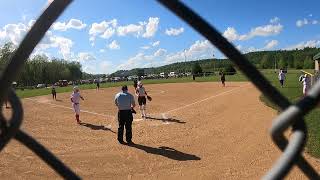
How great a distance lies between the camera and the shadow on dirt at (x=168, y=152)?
40.3 ft

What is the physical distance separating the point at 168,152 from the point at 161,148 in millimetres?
557

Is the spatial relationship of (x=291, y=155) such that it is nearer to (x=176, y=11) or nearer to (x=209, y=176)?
(x=176, y=11)

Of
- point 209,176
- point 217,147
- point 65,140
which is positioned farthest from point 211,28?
point 65,140

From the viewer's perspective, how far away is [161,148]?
1358cm

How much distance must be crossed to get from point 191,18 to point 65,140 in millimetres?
14718

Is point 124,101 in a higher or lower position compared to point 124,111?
higher

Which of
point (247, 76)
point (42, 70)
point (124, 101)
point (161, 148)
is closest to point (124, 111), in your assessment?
point (124, 101)

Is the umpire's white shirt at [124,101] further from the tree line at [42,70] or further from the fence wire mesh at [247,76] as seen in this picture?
the tree line at [42,70]

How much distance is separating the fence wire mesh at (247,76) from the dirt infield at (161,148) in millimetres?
9027

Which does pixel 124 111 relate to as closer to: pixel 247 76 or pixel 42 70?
pixel 247 76

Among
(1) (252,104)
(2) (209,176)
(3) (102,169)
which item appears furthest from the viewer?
(1) (252,104)

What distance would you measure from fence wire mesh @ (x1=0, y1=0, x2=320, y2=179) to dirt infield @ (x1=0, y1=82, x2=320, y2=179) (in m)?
9.03

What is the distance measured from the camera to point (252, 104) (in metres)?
23.9

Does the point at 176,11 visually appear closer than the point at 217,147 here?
Yes
